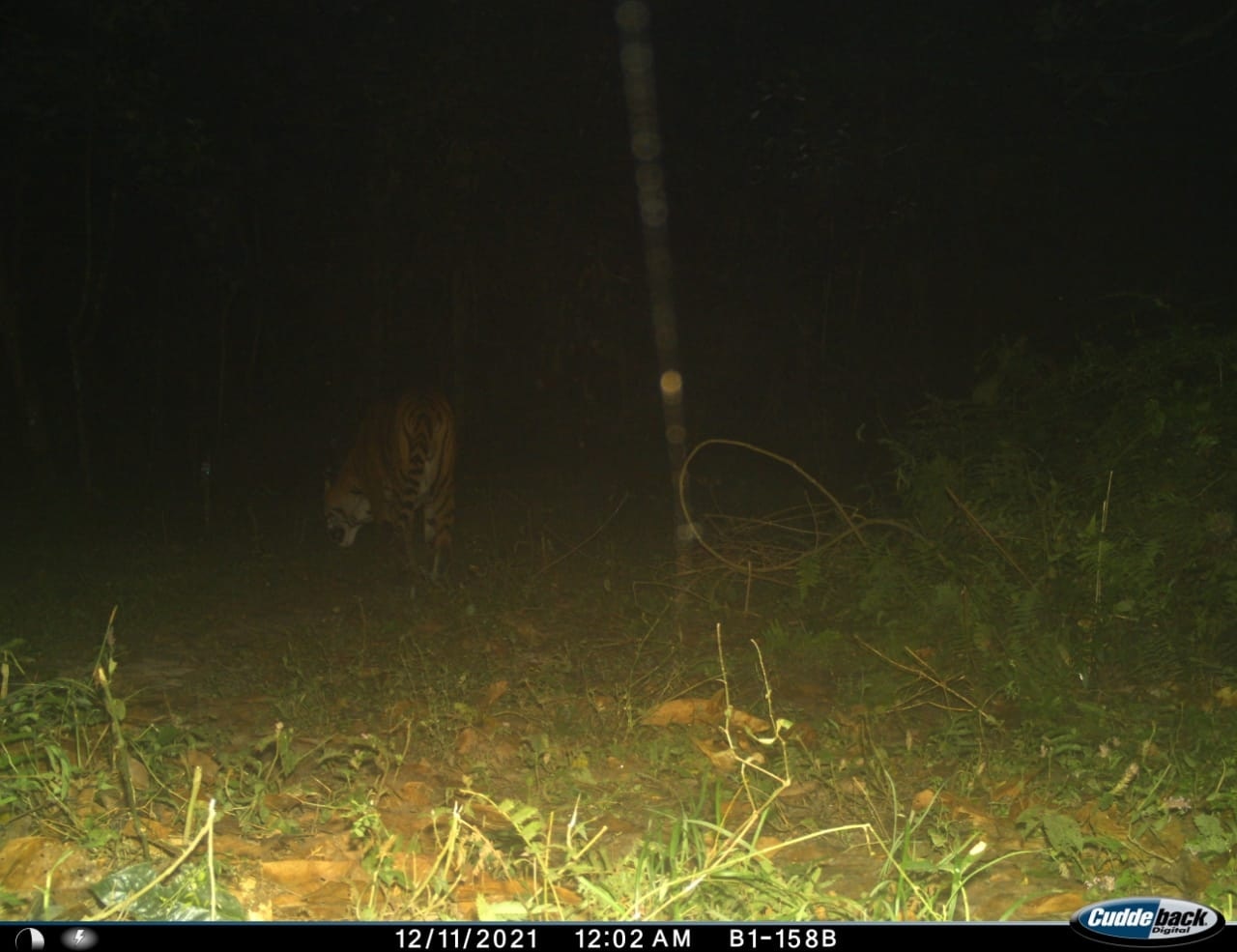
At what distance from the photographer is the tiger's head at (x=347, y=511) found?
991 centimetres

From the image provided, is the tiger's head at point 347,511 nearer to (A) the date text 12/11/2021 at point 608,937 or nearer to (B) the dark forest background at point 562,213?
(B) the dark forest background at point 562,213

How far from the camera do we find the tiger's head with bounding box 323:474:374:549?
9.91 m

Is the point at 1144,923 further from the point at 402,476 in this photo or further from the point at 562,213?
the point at 562,213

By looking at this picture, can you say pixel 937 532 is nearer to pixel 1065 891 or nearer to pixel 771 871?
pixel 1065 891

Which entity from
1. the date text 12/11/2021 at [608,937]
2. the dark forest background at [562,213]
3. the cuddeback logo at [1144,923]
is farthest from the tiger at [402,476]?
the cuddeback logo at [1144,923]

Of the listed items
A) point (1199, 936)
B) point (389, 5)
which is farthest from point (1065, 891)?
point (389, 5)

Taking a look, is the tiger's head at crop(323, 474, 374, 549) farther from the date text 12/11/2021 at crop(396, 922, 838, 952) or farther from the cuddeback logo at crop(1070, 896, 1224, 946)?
the cuddeback logo at crop(1070, 896, 1224, 946)

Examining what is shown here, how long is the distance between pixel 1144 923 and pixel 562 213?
448 inches

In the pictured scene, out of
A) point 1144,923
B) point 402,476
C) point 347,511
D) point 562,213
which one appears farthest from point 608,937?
point 562,213

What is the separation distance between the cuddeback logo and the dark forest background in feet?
15.8

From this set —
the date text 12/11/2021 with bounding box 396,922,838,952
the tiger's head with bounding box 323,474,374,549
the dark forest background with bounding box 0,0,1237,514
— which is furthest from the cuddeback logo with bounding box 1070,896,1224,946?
the tiger's head with bounding box 323,474,374,549

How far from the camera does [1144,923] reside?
2781 millimetres

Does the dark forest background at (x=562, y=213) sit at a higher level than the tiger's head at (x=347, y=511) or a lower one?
higher

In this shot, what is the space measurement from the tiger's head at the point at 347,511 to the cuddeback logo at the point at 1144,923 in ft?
25.8
